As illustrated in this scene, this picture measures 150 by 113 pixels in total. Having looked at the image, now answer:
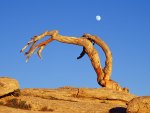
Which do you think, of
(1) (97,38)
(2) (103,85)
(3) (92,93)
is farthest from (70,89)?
(1) (97,38)

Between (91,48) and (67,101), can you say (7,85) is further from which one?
(91,48)

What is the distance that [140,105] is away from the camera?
31078 millimetres

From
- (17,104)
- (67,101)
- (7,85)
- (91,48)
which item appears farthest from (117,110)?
(91,48)

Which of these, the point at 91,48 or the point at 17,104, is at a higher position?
the point at 91,48

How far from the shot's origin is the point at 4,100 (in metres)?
36.7

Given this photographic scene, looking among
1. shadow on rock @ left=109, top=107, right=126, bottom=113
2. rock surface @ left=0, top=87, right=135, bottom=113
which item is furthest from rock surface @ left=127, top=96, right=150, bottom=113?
rock surface @ left=0, top=87, right=135, bottom=113

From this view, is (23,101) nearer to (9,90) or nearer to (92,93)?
(9,90)

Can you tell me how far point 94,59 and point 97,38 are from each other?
8.09 ft

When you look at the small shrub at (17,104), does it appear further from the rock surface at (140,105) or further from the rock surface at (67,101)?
the rock surface at (140,105)

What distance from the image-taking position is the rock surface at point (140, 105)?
1218 inches

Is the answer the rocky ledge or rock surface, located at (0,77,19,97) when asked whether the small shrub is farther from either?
rock surface, located at (0,77,19,97)

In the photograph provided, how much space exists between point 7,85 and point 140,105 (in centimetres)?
1215

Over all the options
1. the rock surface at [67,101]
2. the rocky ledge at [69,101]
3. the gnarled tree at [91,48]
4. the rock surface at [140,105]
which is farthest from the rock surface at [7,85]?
the rock surface at [140,105]

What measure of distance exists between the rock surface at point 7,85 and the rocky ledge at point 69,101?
96mm
